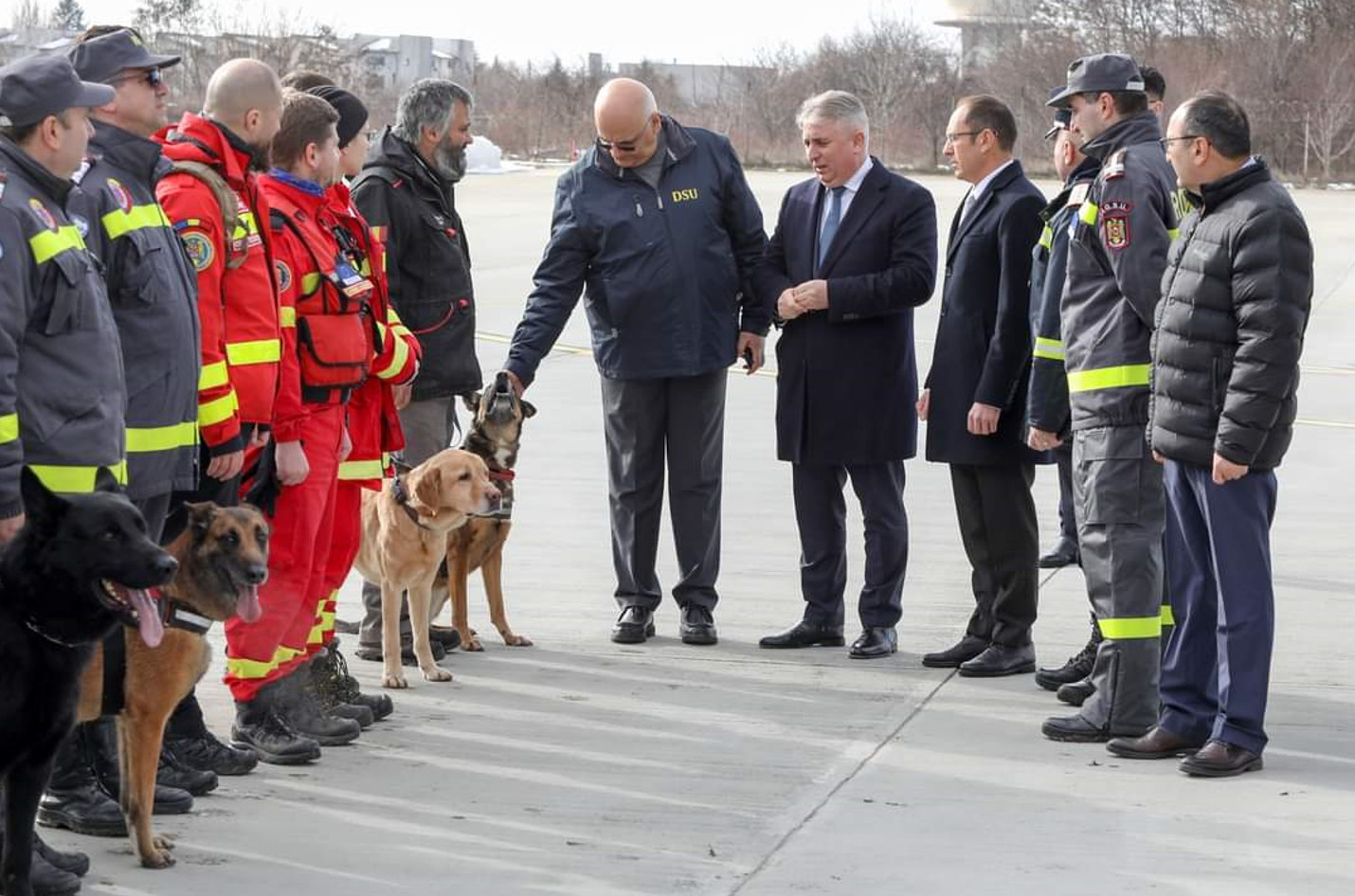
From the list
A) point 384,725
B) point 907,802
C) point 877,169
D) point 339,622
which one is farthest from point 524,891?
point 877,169

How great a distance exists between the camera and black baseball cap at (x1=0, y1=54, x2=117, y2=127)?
182 inches

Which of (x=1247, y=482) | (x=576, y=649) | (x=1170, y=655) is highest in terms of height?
(x=1247, y=482)

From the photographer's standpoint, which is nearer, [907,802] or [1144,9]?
[907,802]

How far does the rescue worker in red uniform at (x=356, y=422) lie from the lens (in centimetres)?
631

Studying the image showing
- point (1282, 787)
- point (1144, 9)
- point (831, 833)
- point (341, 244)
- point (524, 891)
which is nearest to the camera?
point (524, 891)

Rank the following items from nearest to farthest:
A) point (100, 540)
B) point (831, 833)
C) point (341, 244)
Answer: point (100, 540) < point (831, 833) < point (341, 244)

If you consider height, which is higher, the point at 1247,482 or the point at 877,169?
the point at 877,169

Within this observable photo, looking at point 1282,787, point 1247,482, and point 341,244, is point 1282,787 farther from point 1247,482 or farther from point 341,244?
point 341,244

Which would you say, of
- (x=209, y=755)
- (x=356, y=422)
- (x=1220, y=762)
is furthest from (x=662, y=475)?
(x=1220, y=762)

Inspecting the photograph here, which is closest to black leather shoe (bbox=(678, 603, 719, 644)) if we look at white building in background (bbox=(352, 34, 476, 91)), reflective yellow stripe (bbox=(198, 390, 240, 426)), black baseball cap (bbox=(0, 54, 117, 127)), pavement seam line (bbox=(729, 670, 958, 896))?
pavement seam line (bbox=(729, 670, 958, 896))

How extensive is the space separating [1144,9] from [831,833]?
67.1 metres

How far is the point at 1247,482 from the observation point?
18.8ft

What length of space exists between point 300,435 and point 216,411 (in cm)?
51

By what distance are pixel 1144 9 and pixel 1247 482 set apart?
217 feet
